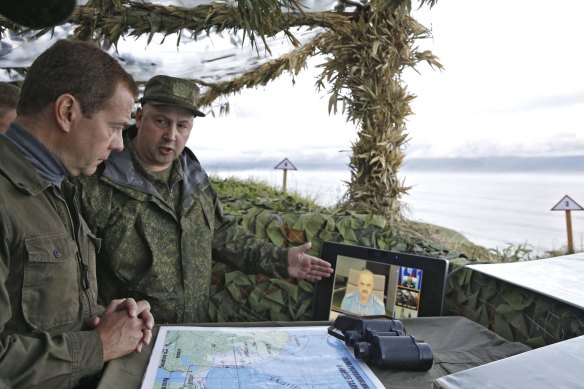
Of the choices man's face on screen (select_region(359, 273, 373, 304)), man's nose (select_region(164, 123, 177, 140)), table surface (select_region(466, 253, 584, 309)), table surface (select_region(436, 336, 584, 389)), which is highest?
man's nose (select_region(164, 123, 177, 140))

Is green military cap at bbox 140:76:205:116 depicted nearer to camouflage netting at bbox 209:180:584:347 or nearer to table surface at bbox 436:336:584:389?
camouflage netting at bbox 209:180:584:347

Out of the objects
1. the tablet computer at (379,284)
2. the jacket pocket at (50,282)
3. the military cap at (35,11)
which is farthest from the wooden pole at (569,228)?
the military cap at (35,11)

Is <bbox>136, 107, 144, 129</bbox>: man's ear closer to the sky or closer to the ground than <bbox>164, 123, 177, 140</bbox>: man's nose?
closer to the sky

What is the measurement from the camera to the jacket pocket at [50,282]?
942 mm

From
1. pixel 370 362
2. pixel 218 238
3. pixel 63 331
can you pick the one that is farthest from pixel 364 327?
pixel 218 238

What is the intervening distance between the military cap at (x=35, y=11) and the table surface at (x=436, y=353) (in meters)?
0.79

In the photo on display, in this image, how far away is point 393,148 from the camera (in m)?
2.93

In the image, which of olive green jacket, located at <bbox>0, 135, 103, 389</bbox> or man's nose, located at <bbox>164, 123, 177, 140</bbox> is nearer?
olive green jacket, located at <bbox>0, 135, 103, 389</bbox>

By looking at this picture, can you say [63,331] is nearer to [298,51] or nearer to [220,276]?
[220,276]

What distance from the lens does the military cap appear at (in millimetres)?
314

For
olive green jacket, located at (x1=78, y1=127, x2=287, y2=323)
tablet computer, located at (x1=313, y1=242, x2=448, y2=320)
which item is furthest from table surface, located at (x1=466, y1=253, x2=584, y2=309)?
olive green jacket, located at (x1=78, y1=127, x2=287, y2=323)

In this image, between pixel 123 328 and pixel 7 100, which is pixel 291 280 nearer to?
pixel 123 328

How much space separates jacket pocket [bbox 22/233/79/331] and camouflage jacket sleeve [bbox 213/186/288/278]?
0.82 meters

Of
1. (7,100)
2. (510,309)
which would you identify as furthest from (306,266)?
(7,100)
